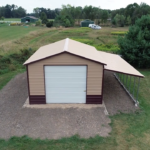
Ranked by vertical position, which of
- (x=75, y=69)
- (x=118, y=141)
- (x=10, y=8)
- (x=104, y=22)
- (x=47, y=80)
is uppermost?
(x=10, y=8)

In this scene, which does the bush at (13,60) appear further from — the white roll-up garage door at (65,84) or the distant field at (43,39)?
the white roll-up garage door at (65,84)

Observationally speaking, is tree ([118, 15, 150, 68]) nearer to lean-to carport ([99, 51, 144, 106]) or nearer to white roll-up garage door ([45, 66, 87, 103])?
lean-to carport ([99, 51, 144, 106])

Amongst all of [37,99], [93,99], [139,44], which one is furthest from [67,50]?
[139,44]

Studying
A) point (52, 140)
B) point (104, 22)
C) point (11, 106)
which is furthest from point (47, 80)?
point (104, 22)

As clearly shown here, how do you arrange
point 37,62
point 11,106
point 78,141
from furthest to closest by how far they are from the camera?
point 11,106
point 37,62
point 78,141

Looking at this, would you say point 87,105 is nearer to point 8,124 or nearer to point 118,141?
point 118,141

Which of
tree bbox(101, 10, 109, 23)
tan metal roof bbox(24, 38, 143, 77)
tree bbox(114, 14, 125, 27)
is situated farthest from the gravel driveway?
tree bbox(101, 10, 109, 23)
